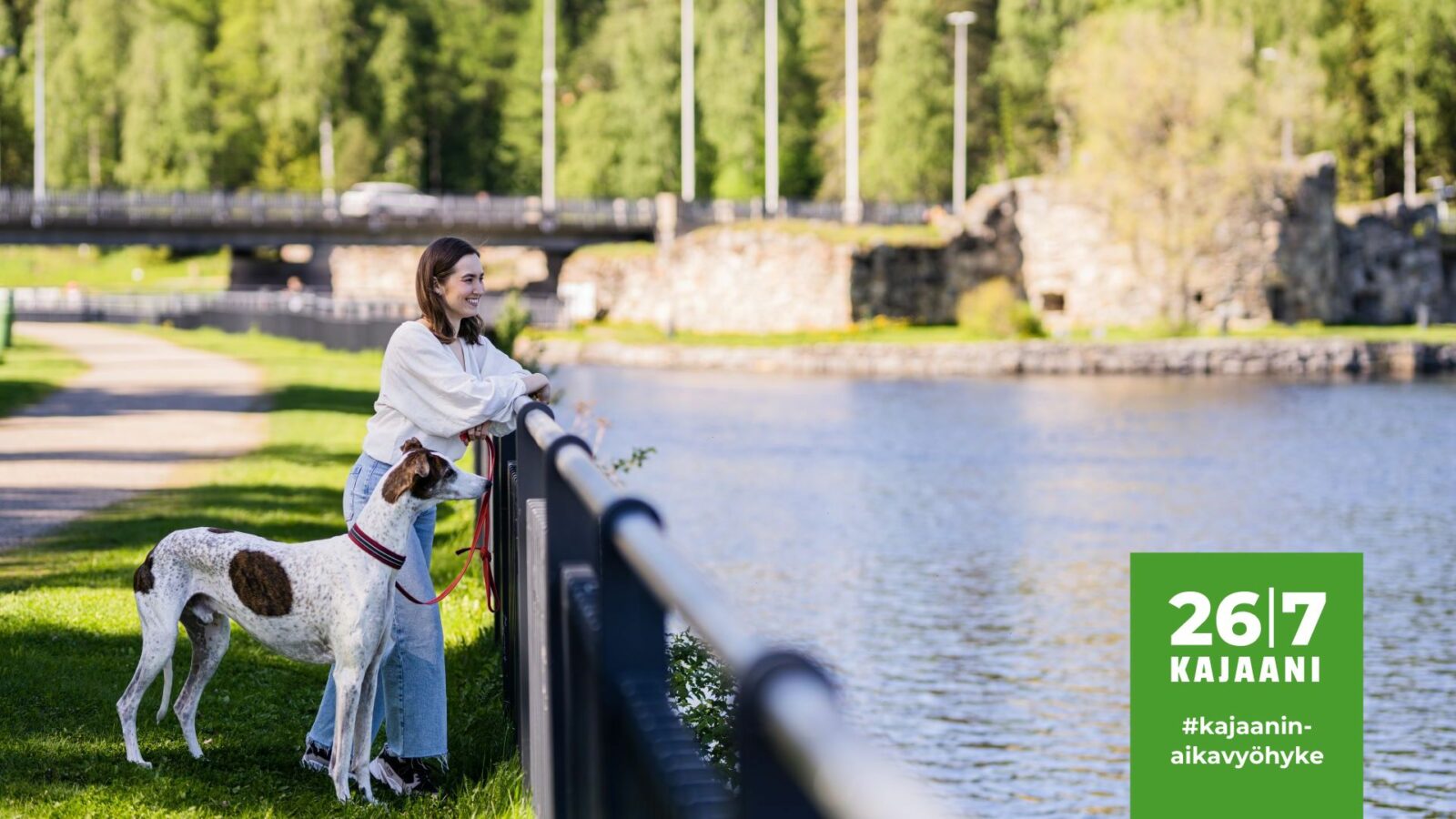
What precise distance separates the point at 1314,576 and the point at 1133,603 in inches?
155

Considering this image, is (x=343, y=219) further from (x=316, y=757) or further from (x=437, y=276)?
(x=437, y=276)

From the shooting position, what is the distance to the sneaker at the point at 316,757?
755 cm

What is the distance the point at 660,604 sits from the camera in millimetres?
3617

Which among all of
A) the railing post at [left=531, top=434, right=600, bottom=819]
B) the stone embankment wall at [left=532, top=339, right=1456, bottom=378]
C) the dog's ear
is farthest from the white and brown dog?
the stone embankment wall at [left=532, top=339, right=1456, bottom=378]

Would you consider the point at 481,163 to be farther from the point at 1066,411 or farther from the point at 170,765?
the point at 170,765

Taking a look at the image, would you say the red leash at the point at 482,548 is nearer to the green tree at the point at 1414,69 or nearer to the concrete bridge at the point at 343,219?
the concrete bridge at the point at 343,219

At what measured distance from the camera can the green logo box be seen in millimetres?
13977

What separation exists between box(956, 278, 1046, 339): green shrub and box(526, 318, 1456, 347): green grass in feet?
1.38

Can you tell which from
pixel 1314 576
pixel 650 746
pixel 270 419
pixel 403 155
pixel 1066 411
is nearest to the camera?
pixel 650 746

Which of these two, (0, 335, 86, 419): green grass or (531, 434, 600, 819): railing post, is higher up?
(531, 434, 600, 819): railing post

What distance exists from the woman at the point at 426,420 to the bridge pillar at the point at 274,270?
84.6 metres

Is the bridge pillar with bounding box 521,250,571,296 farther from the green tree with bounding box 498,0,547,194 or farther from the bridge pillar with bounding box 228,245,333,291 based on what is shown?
the green tree with bounding box 498,0,547,194

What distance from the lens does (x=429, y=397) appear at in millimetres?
6930

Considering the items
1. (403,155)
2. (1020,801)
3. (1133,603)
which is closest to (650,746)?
(1020,801)
